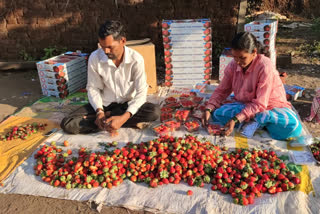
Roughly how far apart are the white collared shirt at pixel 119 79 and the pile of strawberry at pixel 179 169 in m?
0.76

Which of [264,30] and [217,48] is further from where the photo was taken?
[217,48]

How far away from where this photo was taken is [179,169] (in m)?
2.48

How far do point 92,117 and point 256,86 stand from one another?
6.43 feet

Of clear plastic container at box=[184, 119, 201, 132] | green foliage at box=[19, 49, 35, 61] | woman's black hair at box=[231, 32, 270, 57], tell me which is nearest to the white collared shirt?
clear plastic container at box=[184, 119, 201, 132]

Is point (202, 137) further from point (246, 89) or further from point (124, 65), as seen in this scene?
point (124, 65)

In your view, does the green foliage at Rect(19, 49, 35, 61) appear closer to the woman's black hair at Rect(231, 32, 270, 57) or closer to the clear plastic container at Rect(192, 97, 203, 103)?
the clear plastic container at Rect(192, 97, 203, 103)

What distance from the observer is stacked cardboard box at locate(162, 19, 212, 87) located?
457cm

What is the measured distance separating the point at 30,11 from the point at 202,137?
468 centimetres

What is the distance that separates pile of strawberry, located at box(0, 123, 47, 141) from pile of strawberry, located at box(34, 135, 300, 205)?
0.78 m

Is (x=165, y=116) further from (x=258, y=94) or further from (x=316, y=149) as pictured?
(x=316, y=149)

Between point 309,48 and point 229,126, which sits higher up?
point 309,48

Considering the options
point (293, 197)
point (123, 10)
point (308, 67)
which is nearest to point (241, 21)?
point (308, 67)

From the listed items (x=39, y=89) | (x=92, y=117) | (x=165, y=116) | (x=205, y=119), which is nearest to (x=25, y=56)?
(x=39, y=89)

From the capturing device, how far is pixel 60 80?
4.50m
